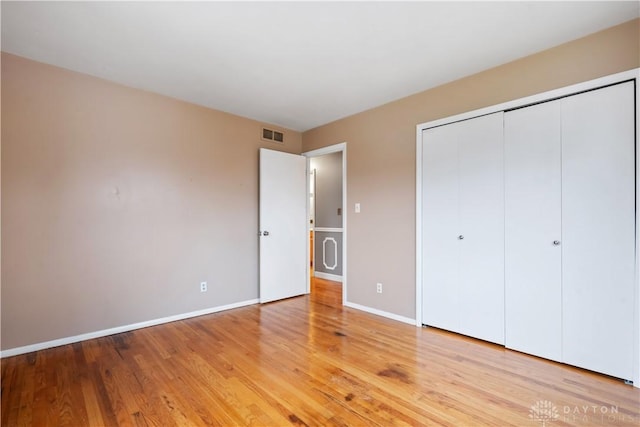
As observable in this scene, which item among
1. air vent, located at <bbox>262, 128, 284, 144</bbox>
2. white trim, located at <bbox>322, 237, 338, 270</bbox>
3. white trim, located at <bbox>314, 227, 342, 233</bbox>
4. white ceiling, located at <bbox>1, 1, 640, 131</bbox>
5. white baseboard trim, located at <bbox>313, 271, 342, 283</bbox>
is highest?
white ceiling, located at <bbox>1, 1, 640, 131</bbox>

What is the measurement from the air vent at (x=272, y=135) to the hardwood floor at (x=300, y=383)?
8.39 feet

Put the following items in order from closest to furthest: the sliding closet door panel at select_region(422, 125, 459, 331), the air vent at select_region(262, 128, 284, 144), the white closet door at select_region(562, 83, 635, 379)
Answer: the white closet door at select_region(562, 83, 635, 379) < the sliding closet door panel at select_region(422, 125, 459, 331) < the air vent at select_region(262, 128, 284, 144)

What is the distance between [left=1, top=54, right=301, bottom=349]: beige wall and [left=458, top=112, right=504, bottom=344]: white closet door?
2.59 m

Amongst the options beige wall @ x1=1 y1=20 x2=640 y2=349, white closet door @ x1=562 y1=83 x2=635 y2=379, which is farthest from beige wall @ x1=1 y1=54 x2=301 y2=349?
white closet door @ x1=562 y1=83 x2=635 y2=379

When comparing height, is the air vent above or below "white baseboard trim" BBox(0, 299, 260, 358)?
above

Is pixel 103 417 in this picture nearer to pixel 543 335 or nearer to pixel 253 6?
pixel 253 6

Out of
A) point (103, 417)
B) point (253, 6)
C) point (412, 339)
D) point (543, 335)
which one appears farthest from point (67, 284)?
point (543, 335)

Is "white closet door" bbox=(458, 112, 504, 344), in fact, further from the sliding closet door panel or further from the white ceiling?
the white ceiling

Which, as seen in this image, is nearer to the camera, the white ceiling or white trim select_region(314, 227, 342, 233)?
the white ceiling

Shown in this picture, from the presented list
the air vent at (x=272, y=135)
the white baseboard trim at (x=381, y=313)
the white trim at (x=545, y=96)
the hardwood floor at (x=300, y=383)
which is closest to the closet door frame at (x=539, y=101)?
the white trim at (x=545, y=96)

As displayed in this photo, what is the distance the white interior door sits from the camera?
13.1ft

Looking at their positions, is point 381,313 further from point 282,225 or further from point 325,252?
point 325,252

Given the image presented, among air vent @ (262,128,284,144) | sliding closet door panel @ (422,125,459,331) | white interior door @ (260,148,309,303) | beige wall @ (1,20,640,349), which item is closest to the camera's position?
beige wall @ (1,20,640,349)

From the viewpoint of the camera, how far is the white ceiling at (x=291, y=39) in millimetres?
1917
